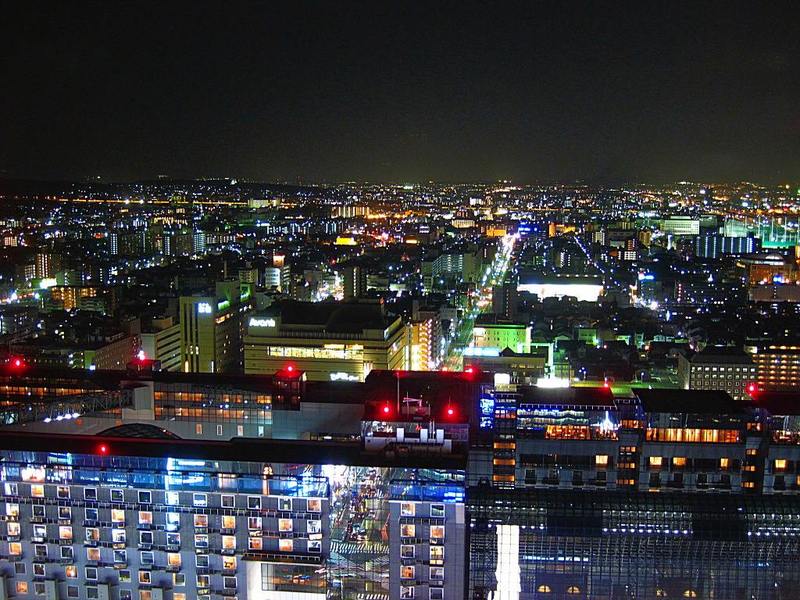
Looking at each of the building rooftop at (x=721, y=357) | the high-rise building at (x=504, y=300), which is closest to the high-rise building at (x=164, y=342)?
the high-rise building at (x=504, y=300)

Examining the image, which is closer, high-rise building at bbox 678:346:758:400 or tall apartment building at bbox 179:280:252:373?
high-rise building at bbox 678:346:758:400

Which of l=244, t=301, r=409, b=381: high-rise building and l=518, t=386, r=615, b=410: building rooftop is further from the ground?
l=518, t=386, r=615, b=410: building rooftop

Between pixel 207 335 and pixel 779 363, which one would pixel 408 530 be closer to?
pixel 207 335

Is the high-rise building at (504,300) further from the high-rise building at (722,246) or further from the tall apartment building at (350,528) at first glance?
the high-rise building at (722,246)

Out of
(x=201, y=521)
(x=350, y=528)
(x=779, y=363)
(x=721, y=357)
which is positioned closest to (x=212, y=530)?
(x=201, y=521)

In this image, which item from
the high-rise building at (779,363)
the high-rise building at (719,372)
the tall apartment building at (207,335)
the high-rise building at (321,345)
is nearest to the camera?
the high-rise building at (321,345)

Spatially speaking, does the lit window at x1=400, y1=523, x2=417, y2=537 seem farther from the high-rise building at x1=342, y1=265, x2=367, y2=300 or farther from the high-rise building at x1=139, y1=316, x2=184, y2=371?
the high-rise building at x1=342, y1=265, x2=367, y2=300

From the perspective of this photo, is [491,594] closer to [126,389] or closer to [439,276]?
[126,389]

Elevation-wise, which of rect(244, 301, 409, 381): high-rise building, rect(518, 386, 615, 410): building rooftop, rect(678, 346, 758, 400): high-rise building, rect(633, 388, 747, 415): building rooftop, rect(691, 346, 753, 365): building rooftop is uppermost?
rect(518, 386, 615, 410): building rooftop

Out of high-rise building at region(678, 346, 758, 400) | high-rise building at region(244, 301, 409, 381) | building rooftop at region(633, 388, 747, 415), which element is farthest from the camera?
high-rise building at region(678, 346, 758, 400)

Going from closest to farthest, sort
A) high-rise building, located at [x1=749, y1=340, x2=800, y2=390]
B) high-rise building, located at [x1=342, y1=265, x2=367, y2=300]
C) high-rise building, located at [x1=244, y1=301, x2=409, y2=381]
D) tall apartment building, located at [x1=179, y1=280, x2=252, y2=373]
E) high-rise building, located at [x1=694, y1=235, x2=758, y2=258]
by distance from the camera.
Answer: high-rise building, located at [x1=244, y1=301, x2=409, y2=381], high-rise building, located at [x1=749, y1=340, x2=800, y2=390], tall apartment building, located at [x1=179, y1=280, x2=252, y2=373], high-rise building, located at [x1=342, y1=265, x2=367, y2=300], high-rise building, located at [x1=694, y1=235, x2=758, y2=258]

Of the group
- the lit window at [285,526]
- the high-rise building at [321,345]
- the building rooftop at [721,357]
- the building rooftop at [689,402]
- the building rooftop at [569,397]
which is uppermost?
the building rooftop at [569,397]

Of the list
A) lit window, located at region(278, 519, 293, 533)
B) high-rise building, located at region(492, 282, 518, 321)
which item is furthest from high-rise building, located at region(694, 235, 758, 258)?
lit window, located at region(278, 519, 293, 533)
